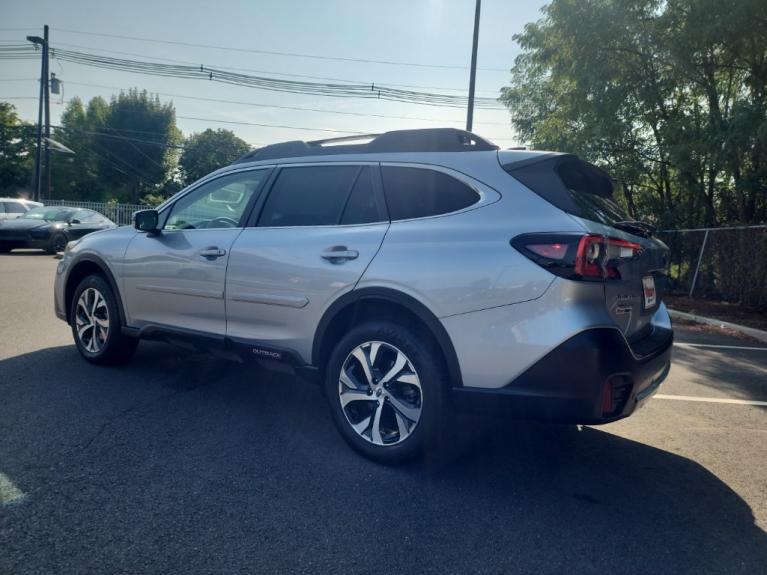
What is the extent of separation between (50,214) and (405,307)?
56.8 feet

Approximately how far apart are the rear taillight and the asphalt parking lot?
118 cm

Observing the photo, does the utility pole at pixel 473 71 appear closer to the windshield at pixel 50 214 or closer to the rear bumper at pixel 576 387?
the windshield at pixel 50 214

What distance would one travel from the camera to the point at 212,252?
408cm

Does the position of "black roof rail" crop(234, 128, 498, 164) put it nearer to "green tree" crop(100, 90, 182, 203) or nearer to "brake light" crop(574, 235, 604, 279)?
"brake light" crop(574, 235, 604, 279)

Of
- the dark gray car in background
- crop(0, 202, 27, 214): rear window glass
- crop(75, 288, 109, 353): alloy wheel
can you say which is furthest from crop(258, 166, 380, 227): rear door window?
crop(0, 202, 27, 214): rear window glass

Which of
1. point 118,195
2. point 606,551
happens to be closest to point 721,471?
point 606,551

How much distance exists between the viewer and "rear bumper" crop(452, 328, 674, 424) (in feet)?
8.79

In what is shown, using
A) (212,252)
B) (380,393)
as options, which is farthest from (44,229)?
(380,393)

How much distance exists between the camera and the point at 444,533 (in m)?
2.54

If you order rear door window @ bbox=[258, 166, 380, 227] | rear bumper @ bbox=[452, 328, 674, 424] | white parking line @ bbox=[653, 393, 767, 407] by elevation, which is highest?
rear door window @ bbox=[258, 166, 380, 227]

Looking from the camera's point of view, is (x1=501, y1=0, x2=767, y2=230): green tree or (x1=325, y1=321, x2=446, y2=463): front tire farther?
(x1=501, y1=0, x2=767, y2=230): green tree

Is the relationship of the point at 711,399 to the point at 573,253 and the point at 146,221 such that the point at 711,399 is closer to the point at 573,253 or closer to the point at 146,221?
the point at 573,253

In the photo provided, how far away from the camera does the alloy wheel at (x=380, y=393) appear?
3123 mm

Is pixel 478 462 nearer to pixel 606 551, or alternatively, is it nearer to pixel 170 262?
pixel 606 551
